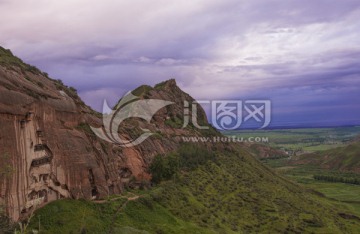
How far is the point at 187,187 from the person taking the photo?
81500mm

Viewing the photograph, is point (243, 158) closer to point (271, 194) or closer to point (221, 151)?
point (221, 151)

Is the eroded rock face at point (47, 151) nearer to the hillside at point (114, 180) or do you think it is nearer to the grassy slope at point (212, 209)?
the hillside at point (114, 180)

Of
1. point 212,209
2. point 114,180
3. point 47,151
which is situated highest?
point 47,151

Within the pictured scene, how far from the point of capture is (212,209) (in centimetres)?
7612

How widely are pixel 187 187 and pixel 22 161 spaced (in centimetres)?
4390

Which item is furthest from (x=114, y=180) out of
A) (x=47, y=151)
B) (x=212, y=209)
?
(x=212, y=209)

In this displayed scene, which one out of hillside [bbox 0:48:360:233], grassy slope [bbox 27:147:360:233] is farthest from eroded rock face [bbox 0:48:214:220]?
grassy slope [bbox 27:147:360:233]
